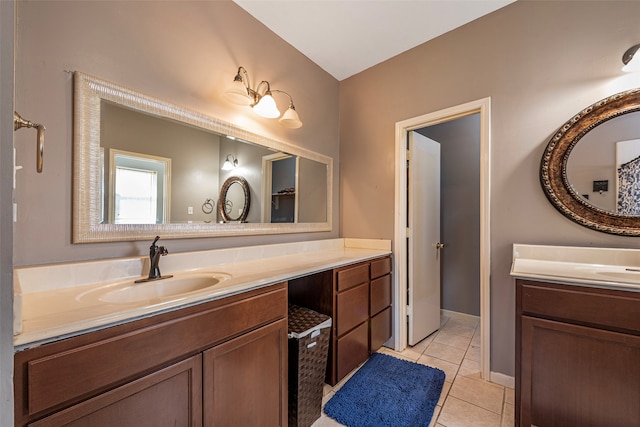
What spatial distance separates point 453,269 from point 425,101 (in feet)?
6.36

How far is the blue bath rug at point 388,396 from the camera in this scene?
1501 millimetres

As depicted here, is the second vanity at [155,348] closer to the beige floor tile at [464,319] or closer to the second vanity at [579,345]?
the second vanity at [579,345]

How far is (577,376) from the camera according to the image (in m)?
1.21

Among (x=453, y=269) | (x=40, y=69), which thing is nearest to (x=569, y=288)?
(x=453, y=269)

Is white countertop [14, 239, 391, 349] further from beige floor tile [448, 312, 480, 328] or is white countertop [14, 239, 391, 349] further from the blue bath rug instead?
beige floor tile [448, 312, 480, 328]

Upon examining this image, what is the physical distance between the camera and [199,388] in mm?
970

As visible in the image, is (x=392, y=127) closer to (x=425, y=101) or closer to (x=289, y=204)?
(x=425, y=101)

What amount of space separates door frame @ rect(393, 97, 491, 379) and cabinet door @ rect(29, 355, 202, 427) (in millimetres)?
1782

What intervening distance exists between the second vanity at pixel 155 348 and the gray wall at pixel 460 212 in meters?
2.15

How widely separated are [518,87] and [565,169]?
0.64 meters

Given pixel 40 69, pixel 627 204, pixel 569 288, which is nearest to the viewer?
pixel 40 69

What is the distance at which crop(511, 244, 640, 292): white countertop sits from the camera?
3.85 ft

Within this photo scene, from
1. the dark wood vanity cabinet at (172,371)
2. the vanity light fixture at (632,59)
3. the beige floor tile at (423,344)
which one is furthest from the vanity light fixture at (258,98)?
the beige floor tile at (423,344)

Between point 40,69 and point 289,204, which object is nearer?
point 40,69
